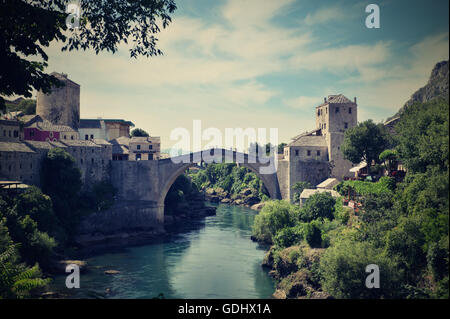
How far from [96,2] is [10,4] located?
2.79 meters

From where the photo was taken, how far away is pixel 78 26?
12414 mm

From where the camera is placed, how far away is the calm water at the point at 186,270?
2400 cm

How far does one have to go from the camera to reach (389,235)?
19.3 m

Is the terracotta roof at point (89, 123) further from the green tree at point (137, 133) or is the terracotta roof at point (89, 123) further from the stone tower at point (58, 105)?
the green tree at point (137, 133)

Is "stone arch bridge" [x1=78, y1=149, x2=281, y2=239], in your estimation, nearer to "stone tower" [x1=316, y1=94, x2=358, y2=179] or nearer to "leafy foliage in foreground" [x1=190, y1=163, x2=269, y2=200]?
"stone tower" [x1=316, y1=94, x2=358, y2=179]

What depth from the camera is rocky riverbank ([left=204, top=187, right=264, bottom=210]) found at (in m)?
70.6

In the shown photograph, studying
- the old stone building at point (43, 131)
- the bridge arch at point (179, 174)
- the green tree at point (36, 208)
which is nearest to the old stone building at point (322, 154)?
the bridge arch at point (179, 174)

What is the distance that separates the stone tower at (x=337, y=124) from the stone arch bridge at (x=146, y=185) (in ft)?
26.8

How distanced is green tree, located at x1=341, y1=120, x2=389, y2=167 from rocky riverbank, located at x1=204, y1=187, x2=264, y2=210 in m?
29.7

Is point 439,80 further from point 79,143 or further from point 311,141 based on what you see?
point 79,143

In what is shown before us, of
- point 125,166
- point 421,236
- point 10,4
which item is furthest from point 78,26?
point 125,166

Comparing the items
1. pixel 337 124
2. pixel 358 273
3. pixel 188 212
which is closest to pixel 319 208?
pixel 358 273

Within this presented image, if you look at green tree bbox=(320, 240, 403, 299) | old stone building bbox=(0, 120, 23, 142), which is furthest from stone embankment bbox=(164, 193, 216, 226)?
green tree bbox=(320, 240, 403, 299)
